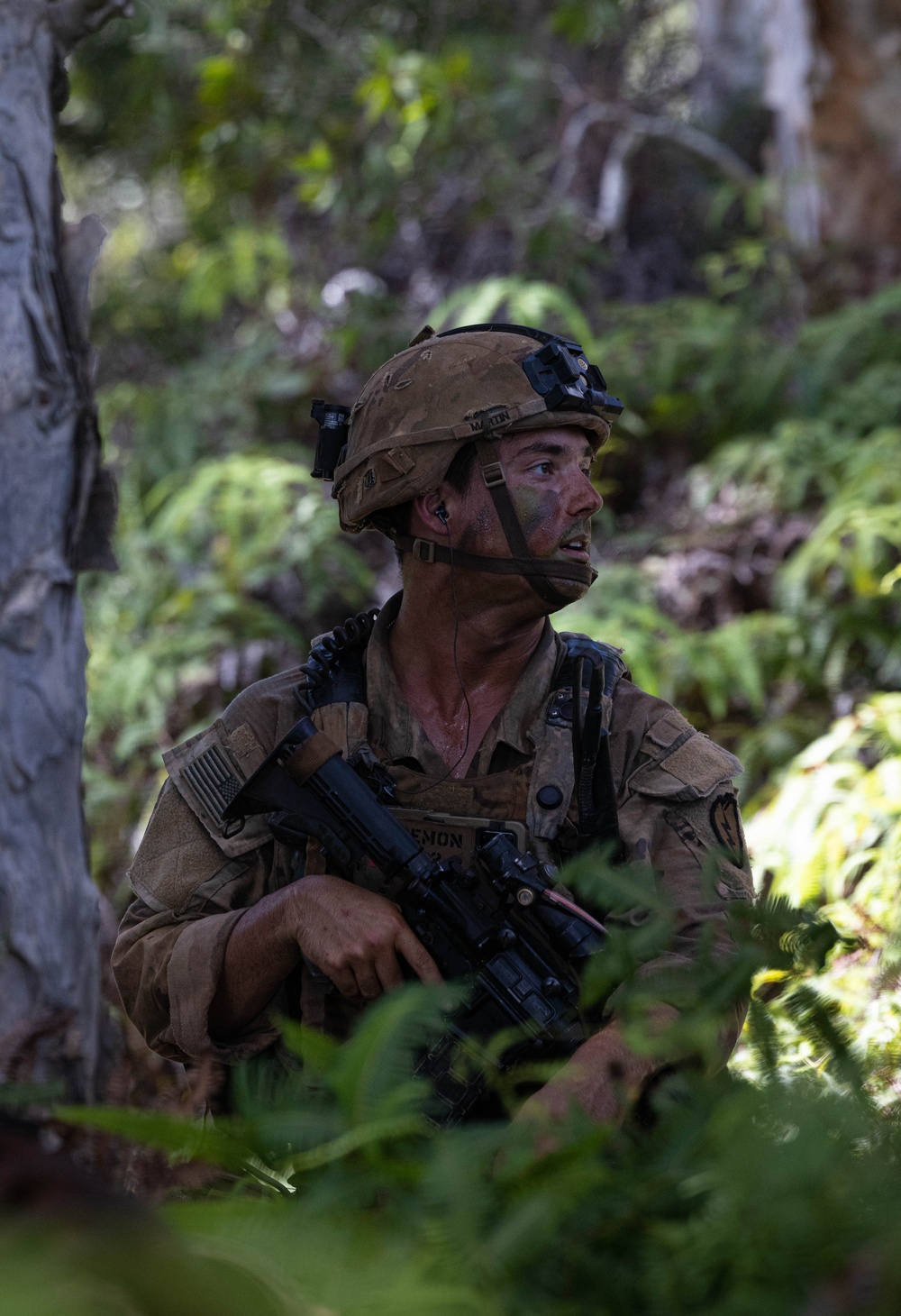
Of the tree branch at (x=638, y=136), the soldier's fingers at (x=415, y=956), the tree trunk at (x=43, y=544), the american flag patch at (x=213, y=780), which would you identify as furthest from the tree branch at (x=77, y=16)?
the tree branch at (x=638, y=136)

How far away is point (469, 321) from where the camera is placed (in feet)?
22.5

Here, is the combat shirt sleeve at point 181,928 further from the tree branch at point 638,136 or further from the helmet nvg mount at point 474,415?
the tree branch at point 638,136

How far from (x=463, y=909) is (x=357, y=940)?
9.2 inches

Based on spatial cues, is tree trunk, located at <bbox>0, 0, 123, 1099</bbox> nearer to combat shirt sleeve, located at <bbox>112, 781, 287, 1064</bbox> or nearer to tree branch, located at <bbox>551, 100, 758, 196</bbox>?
combat shirt sleeve, located at <bbox>112, 781, 287, 1064</bbox>

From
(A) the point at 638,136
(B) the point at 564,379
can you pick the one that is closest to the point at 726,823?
(B) the point at 564,379

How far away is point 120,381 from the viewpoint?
9.51 metres

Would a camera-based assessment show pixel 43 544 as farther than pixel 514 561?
Yes

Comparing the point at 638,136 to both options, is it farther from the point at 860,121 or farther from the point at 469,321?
the point at 469,321

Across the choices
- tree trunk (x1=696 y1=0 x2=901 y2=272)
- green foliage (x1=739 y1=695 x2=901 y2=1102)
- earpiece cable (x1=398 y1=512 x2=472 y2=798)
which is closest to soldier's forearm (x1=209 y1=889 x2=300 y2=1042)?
earpiece cable (x1=398 y1=512 x2=472 y2=798)

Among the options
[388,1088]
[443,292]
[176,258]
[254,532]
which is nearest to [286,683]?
[388,1088]

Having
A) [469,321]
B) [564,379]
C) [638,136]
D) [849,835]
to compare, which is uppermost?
[638,136]

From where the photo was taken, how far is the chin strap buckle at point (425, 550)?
117 inches

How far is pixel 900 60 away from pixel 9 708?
8352 mm

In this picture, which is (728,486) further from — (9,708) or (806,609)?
(9,708)
